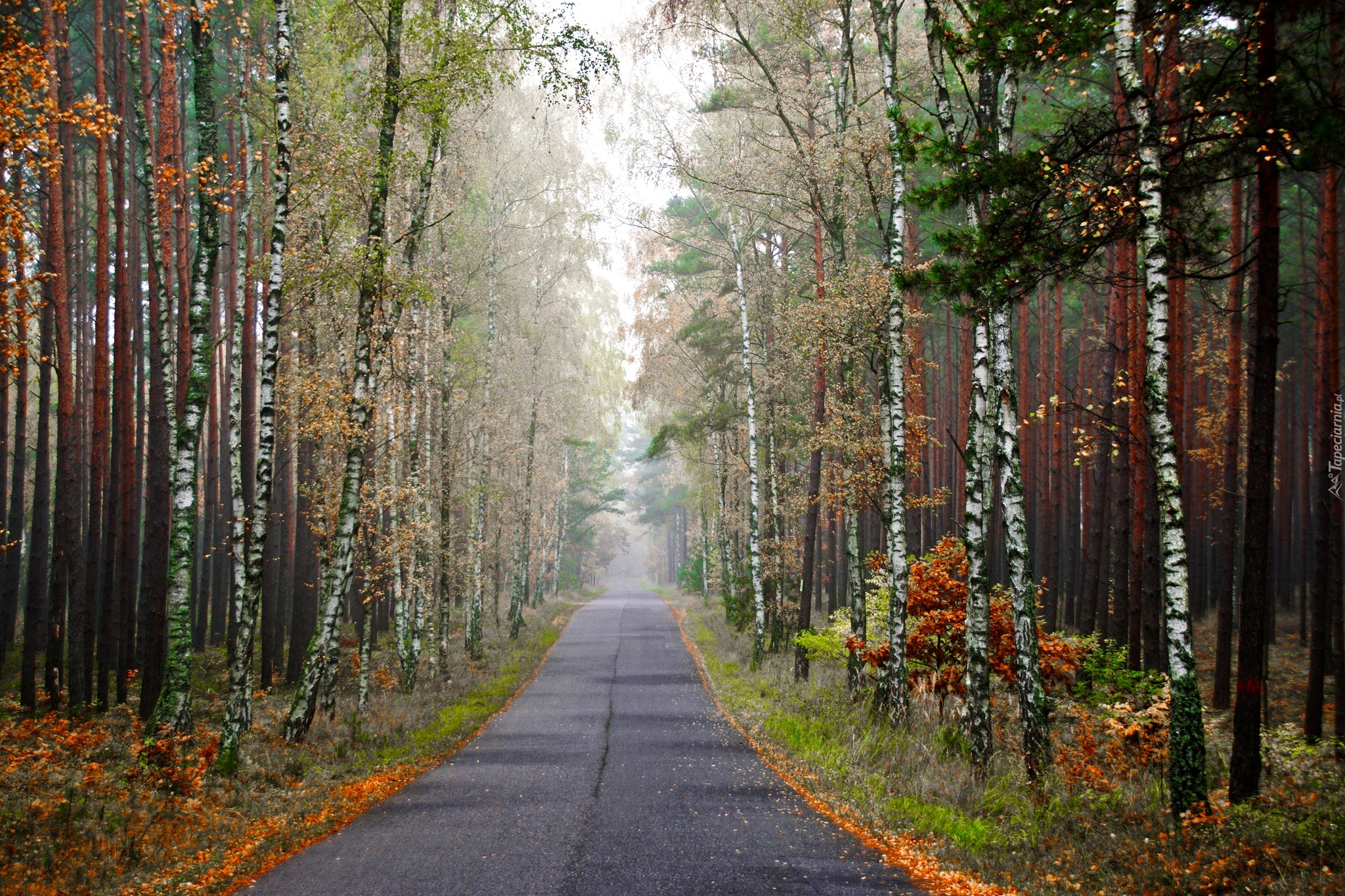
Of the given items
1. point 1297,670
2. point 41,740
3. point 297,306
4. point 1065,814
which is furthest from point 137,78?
point 1297,670

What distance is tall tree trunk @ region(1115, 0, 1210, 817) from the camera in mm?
6066

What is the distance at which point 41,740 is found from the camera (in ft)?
29.6

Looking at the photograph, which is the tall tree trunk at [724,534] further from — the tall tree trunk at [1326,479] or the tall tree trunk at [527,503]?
the tall tree trunk at [1326,479]

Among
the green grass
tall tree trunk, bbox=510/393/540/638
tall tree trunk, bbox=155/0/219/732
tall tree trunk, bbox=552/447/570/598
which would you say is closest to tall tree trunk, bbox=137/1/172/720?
tall tree trunk, bbox=155/0/219/732

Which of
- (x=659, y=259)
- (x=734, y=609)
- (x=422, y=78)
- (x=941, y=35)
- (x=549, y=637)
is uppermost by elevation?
(x=659, y=259)

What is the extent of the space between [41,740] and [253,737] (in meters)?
2.31

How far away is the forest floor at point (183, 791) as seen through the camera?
593cm

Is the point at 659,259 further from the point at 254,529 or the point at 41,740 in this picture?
the point at 41,740

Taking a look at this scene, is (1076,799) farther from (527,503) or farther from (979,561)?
(527,503)

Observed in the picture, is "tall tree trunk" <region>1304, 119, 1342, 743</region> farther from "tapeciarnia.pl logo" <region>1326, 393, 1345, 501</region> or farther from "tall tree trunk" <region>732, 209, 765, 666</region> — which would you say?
"tall tree trunk" <region>732, 209, 765, 666</region>

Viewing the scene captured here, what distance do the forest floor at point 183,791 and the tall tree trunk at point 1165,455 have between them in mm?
7661

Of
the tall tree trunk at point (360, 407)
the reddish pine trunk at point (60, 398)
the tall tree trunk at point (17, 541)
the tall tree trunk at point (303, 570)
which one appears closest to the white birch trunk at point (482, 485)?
the tall tree trunk at point (303, 570)

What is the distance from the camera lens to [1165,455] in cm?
629

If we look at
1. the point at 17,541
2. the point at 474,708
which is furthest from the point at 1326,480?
the point at 17,541
